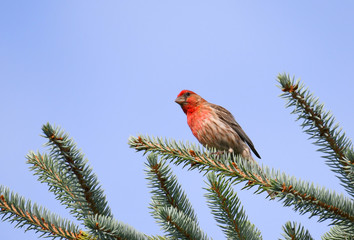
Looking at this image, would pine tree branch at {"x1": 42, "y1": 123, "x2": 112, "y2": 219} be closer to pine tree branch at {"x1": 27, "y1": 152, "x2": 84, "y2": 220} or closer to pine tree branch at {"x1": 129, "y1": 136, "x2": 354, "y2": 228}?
pine tree branch at {"x1": 27, "y1": 152, "x2": 84, "y2": 220}

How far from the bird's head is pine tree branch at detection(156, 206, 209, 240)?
13.8 ft

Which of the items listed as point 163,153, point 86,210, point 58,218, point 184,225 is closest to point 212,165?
point 163,153

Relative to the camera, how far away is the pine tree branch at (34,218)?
261cm

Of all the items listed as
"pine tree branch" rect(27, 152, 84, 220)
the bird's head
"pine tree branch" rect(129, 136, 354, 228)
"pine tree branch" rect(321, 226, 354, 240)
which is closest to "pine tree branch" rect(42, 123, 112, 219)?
"pine tree branch" rect(27, 152, 84, 220)

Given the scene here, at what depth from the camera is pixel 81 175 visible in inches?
109

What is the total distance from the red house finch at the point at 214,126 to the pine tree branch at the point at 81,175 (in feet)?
11.1

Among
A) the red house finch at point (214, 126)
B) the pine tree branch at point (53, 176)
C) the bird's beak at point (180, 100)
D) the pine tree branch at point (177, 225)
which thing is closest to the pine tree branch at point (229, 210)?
the pine tree branch at point (177, 225)

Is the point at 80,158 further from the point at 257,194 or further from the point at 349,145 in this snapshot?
the point at 349,145

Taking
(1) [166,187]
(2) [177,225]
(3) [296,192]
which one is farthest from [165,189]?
(3) [296,192]

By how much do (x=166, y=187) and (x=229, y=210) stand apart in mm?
521

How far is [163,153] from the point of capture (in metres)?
3.45

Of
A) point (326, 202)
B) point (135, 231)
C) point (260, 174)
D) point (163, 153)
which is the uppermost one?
point (163, 153)

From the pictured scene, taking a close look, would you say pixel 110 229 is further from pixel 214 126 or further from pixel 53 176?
pixel 214 126

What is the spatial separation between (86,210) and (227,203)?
991mm
